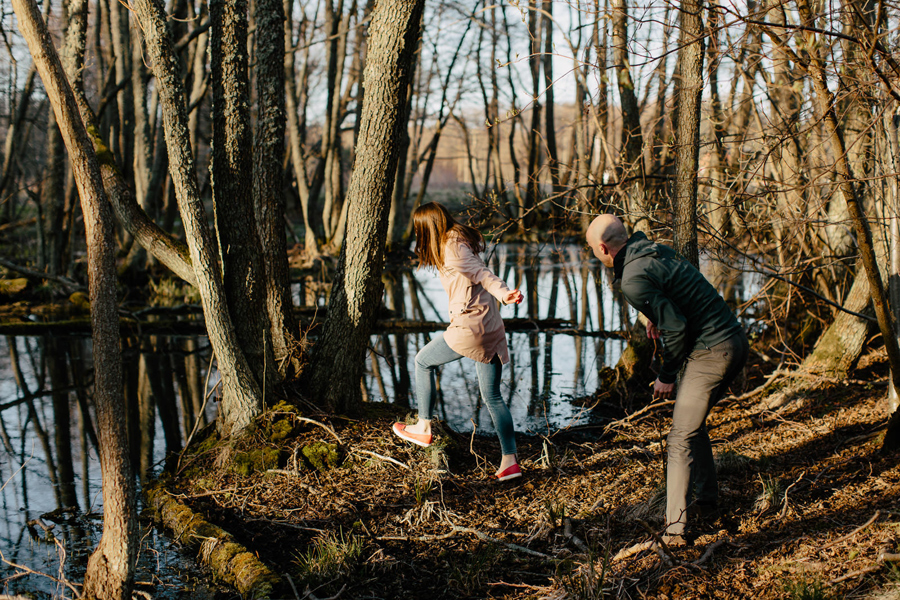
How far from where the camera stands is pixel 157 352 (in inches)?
398

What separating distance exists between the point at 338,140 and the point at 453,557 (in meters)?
18.0

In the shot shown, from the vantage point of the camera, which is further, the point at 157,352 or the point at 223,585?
the point at 157,352

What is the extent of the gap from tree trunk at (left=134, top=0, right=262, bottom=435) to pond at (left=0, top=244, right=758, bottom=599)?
1.36 ft

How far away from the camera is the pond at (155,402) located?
435 cm

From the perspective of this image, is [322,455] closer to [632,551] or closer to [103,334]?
[103,334]

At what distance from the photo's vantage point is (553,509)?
14.5 ft

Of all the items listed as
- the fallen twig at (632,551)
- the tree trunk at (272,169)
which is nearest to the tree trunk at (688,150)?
the fallen twig at (632,551)

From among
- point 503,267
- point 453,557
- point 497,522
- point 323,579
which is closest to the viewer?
point 323,579

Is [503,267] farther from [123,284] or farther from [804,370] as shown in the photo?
[804,370]

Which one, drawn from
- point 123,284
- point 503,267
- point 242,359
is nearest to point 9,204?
point 123,284

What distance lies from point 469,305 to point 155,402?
4.57 m

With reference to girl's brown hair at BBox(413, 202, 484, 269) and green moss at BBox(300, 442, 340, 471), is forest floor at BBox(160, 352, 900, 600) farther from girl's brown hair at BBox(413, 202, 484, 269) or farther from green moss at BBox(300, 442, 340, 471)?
girl's brown hair at BBox(413, 202, 484, 269)

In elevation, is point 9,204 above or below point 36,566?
above

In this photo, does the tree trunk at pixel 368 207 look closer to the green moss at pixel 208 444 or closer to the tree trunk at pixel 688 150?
the green moss at pixel 208 444
